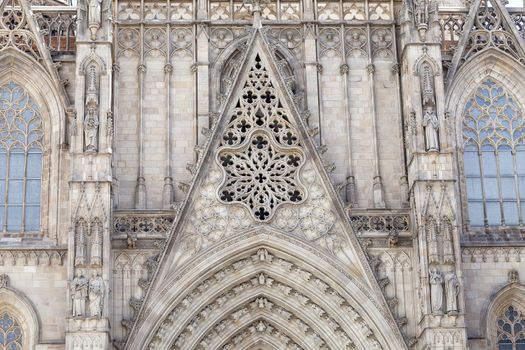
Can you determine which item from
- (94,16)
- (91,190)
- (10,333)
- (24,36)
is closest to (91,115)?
(91,190)

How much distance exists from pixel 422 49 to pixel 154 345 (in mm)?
8846

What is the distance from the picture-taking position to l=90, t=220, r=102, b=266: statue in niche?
25.6 m

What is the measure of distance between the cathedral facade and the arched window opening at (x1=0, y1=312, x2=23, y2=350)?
0.04 m

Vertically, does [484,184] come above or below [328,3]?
below

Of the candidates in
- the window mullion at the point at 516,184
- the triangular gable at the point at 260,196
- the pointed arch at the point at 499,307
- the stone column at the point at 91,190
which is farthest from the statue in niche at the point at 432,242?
the stone column at the point at 91,190

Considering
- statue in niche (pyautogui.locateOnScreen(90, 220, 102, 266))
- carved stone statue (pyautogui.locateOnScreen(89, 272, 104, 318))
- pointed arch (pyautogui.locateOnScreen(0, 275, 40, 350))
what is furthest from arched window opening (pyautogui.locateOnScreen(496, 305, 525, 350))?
pointed arch (pyautogui.locateOnScreen(0, 275, 40, 350))

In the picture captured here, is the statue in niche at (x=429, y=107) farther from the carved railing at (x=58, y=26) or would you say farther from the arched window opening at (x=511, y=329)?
the carved railing at (x=58, y=26)

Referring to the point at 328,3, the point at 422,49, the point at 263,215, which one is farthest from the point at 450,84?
the point at 263,215

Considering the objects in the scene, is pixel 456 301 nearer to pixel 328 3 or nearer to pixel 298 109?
pixel 298 109

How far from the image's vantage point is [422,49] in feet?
91.8

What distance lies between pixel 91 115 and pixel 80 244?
294 cm

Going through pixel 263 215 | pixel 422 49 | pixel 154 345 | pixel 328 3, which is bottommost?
pixel 154 345

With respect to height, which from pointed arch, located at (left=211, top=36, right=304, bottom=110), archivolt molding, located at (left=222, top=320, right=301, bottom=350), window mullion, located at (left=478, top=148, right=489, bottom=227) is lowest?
archivolt molding, located at (left=222, top=320, right=301, bottom=350)

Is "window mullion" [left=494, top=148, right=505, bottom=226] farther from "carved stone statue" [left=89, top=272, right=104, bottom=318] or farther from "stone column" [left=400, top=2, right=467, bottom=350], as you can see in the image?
"carved stone statue" [left=89, top=272, right=104, bottom=318]
